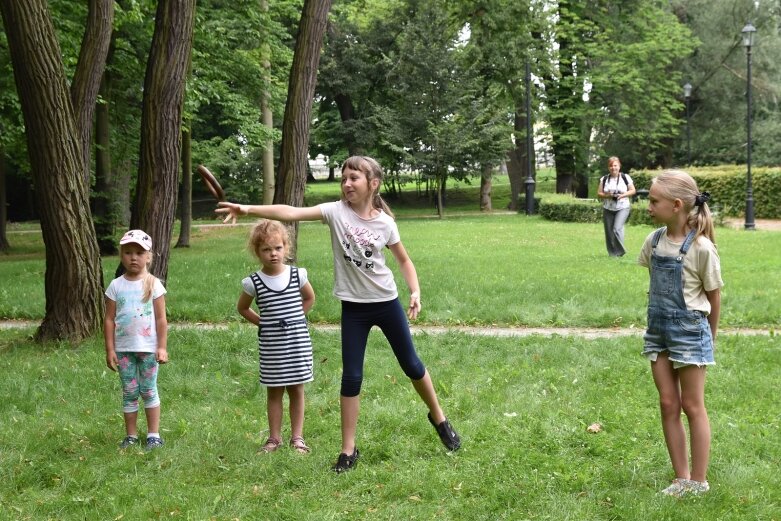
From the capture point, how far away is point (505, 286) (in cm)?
1177

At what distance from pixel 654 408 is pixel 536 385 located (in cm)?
103

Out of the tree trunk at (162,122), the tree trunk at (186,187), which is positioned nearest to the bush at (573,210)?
the tree trunk at (186,187)

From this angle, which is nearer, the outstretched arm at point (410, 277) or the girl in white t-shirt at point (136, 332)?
the outstretched arm at point (410, 277)

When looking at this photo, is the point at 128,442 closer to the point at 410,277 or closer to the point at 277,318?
the point at 277,318

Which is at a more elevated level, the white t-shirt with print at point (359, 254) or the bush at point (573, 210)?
the white t-shirt with print at point (359, 254)

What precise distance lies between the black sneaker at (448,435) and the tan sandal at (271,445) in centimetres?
102

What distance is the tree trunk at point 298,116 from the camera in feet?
38.4

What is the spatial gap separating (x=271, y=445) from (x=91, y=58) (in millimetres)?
7163

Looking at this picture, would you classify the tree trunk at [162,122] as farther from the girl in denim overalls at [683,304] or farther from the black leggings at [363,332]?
the girl in denim overalls at [683,304]

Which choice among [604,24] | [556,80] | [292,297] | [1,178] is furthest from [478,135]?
[292,297]

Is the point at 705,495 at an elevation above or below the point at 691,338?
below

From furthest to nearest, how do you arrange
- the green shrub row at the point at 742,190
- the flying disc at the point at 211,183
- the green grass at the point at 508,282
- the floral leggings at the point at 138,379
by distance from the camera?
the green shrub row at the point at 742,190 < the green grass at the point at 508,282 < the floral leggings at the point at 138,379 < the flying disc at the point at 211,183

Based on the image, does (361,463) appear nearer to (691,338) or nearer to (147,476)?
(147,476)

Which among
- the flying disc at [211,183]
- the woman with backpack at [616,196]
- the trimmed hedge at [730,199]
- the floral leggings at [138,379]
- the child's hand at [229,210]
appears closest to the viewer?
the flying disc at [211,183]
